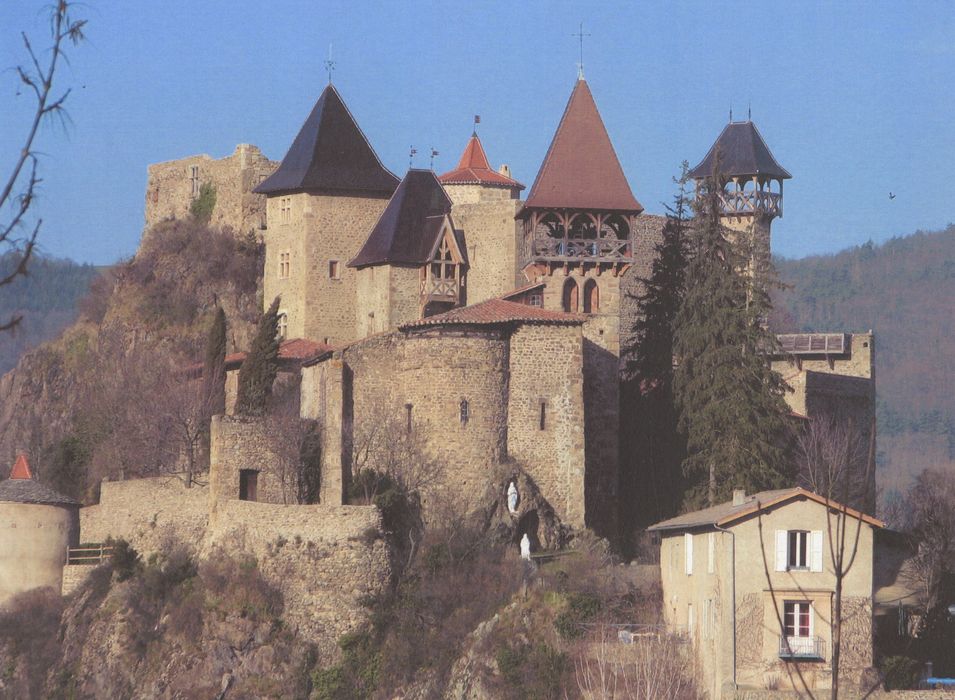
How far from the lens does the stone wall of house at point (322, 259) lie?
5959 centimetres

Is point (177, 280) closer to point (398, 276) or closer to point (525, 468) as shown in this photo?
point (398, 276)

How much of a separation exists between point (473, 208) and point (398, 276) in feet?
12.5

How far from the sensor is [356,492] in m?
45.8

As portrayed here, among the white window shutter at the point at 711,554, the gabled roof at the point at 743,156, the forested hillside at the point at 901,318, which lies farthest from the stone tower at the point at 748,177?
the forested hillside at the point at 901,318

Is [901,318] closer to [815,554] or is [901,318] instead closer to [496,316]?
[496,316]

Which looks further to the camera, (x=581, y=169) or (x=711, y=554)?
(x=581, y=169)

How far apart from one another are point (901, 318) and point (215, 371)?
4990 inches

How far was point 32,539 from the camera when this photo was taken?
1909 inches

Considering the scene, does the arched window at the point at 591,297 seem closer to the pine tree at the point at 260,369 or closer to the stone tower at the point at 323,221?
the pine tree at the point at 260,369

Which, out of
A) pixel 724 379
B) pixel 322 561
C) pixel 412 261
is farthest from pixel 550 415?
pixel 412 261

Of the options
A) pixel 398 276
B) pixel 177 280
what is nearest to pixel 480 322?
pixel 398 276

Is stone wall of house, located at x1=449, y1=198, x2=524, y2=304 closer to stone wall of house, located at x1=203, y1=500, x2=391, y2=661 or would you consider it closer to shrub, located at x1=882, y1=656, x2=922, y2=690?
stone wall of house, located at x1=203, y1=500, x2=391, y2=661

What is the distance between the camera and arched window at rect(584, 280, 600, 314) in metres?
50.5

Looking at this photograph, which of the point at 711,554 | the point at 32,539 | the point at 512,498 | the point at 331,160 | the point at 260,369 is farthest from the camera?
the point at 331,160
